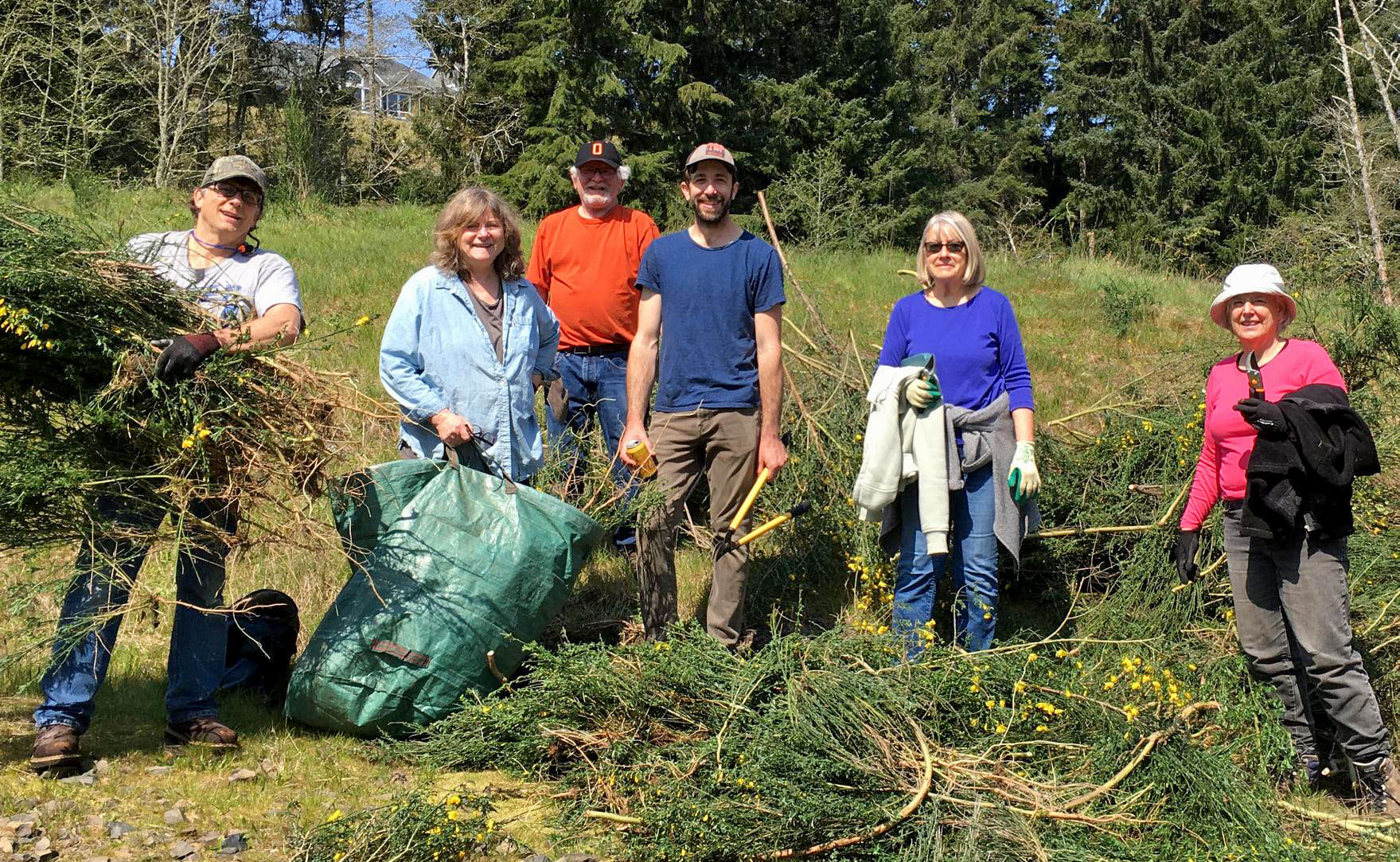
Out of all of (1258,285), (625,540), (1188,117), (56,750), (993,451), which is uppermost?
(1188,117)

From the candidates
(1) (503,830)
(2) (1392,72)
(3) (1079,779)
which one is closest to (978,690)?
(3) (1079,779)

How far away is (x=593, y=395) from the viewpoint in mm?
4734

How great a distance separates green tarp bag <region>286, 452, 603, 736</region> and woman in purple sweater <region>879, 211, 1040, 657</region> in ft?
4.20

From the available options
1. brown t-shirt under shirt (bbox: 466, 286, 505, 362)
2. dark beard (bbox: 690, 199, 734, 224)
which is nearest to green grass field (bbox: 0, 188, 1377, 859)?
brown t-shirt under shirt (bbox: 466, 286, 505, 362)

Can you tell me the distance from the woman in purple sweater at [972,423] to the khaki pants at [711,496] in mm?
596

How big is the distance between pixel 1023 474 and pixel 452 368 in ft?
6.56

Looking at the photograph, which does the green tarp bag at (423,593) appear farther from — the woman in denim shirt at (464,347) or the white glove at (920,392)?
the white glove at (920,392)

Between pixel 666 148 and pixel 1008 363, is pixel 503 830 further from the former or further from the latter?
pixel 666 148

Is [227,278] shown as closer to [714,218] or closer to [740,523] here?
[714,218]

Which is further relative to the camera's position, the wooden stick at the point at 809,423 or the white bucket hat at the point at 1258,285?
the wooden stick at the point at 809,423

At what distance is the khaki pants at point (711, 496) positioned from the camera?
3.96 metres

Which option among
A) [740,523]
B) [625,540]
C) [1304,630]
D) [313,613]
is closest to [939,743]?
[740,523]

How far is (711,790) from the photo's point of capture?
2.90 m

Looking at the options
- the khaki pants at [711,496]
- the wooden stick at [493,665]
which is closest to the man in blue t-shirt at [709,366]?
the khaki pants at [711,496]
